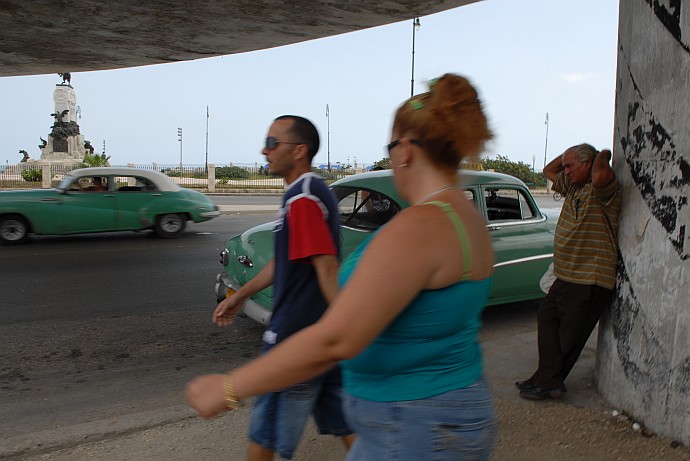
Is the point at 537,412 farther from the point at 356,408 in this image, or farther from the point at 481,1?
the point at 481,1

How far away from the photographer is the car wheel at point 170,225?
12.6 metres

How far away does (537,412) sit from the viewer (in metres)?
3.88

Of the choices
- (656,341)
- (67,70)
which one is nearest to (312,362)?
(656,341)

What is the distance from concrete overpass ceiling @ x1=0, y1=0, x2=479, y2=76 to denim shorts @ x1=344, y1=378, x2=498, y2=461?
343 inches

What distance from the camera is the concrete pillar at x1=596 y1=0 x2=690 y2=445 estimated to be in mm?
3268

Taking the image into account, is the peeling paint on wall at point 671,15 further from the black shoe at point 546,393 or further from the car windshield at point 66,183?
the car windshield at point 66,183

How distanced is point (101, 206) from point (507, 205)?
330 inches

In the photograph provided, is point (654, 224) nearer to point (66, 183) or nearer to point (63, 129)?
point (66, 183)

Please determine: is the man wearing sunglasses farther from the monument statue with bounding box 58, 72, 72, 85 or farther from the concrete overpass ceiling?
the monument statue with bounding box 58, 72, 72, 85

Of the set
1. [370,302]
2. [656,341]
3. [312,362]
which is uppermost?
[370,302]

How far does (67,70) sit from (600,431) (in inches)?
781

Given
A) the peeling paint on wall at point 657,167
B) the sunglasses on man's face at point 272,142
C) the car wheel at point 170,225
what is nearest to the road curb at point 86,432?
the sunglasses on man's face at point 272,142

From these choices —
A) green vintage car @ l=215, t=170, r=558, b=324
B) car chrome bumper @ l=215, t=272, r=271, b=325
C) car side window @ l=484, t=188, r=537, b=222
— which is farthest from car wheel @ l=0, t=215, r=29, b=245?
car side window @ l=484, t=188, r=537, b=222

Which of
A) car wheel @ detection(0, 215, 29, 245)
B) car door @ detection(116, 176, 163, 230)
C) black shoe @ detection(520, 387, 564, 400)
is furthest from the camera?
car door @ detection(116, 176, 163, 230)
